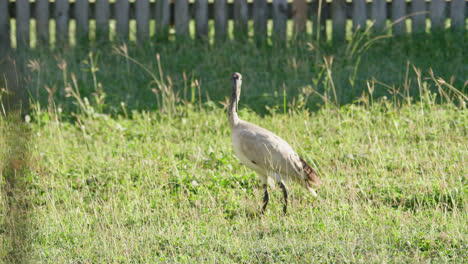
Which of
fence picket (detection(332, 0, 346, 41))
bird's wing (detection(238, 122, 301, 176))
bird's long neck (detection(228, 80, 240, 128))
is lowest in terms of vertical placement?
bird's wing (detection(238, 122, 301, 176))

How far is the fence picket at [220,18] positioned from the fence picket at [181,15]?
0.50 meters

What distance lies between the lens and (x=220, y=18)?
9586mm

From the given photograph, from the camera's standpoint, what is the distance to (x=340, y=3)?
977 centimetres

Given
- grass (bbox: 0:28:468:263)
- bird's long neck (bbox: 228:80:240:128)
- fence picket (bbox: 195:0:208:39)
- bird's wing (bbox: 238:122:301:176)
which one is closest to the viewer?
grass (bbox: 0:28:468:263)

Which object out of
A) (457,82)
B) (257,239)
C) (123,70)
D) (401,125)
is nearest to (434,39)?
(457,82)

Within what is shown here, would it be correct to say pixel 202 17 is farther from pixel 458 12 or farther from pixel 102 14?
pixel 458 12

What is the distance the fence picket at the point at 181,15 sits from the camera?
9.62m

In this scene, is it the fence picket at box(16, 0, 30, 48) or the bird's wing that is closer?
→ the bird's wing

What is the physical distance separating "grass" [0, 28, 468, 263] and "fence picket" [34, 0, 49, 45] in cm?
73

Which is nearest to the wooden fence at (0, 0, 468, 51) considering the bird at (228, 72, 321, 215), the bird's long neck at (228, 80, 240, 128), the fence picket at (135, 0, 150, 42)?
the fence picket at (135, 0, 150, 42)

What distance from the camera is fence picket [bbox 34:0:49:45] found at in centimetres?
968

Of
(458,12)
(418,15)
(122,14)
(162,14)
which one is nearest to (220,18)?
(162,14)

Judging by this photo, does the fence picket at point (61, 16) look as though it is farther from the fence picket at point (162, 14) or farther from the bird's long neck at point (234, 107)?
the bird's long neck at point (234, 107)

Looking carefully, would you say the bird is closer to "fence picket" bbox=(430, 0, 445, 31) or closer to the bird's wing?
the bird's wing
